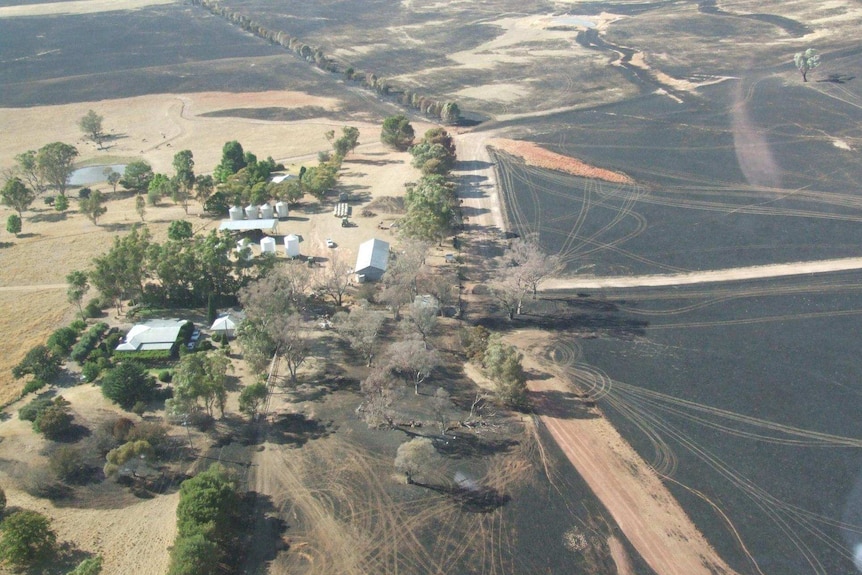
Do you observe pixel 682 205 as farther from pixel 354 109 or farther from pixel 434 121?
pixel 354 109

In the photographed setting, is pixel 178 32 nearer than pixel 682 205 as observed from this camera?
No

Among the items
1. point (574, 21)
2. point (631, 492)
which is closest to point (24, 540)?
point (631, 492)

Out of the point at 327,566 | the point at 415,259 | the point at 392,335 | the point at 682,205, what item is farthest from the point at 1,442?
the point at 682,205

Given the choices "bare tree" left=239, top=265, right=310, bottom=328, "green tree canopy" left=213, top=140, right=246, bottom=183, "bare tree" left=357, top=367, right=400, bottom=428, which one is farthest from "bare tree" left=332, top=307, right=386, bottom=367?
"green tree canopy" left=213, top=140, right=246, bottom=183

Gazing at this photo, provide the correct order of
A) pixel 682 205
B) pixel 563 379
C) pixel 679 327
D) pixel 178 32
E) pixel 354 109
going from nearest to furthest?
pixel 563 379
pixel 679 327
pixel 682 205
pixel 354 109
pixel 178 32

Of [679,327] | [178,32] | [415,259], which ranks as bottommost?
[679,327]

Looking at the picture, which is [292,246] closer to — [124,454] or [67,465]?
[124,454]
